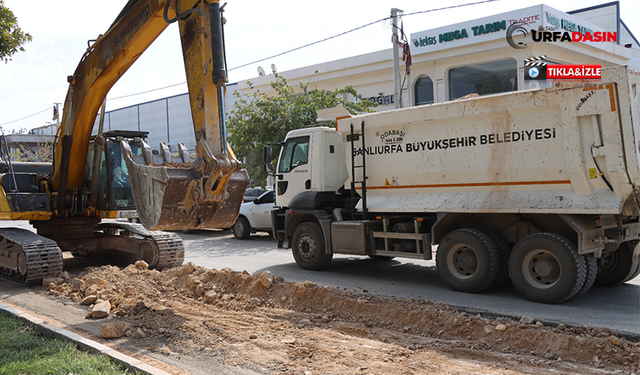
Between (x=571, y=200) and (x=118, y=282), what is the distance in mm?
6864

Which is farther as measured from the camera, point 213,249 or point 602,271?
point 213,249

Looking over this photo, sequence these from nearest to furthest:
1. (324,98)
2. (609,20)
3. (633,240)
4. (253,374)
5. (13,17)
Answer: (253,374) < (633,240) < (13,17) < (324,98) < (609,20)

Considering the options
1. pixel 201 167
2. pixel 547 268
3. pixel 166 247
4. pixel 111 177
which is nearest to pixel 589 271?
pixel 547 268

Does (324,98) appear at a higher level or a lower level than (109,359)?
higher

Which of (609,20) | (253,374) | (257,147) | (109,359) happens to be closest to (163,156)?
(109,359)

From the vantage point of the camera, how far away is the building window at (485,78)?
797 inches

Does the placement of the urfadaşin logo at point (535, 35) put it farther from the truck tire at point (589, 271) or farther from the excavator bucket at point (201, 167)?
the excavator bucket at point (201, 167)

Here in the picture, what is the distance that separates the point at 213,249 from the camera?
15.1 m

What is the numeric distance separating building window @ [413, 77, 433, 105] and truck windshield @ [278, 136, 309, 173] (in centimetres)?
1210

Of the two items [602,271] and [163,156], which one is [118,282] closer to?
[163,156]

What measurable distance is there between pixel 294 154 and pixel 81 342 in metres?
6.92

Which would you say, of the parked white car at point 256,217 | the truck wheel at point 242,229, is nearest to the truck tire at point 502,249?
the parked white car at point 256,217

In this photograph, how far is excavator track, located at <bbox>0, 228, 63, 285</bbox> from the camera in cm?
905

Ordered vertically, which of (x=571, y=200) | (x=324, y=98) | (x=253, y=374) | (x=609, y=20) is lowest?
(x=253, y=374)
